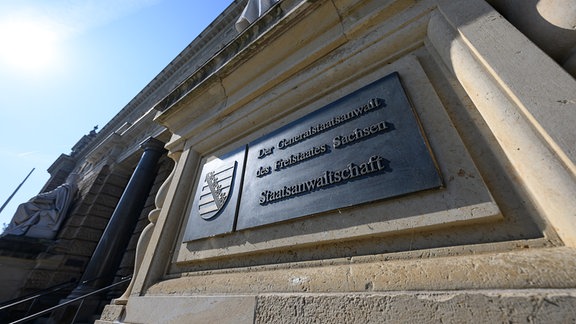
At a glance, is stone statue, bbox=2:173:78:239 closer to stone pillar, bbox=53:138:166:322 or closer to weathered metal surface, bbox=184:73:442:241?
stone pillar, bbox=53:138:166:322

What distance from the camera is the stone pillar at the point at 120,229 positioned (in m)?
5.23

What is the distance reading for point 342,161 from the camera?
162cm

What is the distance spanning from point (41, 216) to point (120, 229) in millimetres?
4497

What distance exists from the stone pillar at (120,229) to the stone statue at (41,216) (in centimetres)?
361

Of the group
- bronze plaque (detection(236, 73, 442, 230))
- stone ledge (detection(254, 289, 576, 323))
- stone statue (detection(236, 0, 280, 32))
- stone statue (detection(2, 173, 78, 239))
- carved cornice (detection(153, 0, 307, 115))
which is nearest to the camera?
stone ledge (detection(254, 289, 576, 323))

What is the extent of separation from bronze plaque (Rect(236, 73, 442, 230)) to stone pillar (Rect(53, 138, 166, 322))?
5390 millimetres

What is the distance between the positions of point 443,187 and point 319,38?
1.89 metres

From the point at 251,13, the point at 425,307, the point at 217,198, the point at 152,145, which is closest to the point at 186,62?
the point at 152,145

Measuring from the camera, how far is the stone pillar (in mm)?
5227

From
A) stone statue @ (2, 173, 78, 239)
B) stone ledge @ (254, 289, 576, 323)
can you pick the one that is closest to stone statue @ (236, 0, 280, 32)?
stone ledge @ (254, 289, 576, 323)

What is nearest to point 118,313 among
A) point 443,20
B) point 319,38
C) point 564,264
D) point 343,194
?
point 343,194

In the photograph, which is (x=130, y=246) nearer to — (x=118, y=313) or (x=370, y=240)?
(x=118, y=313)

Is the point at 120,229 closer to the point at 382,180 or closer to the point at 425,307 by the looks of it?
the point at 382,180

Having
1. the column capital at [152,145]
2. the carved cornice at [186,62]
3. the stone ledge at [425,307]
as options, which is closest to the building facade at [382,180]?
the stone ledge at [425,307]
